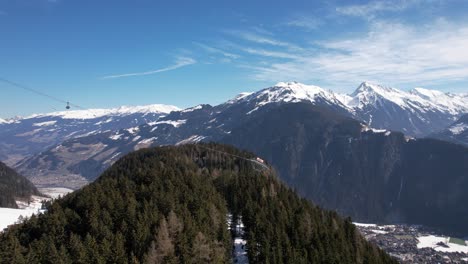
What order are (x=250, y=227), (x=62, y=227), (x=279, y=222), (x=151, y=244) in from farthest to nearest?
(x=279, y=222) < (x=250, y=227) < (x=62, y=227) < (x=151, y=244)

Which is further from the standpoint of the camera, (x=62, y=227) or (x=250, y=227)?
(x=250, y=227)

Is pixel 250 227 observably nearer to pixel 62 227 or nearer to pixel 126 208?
pixel 126 208

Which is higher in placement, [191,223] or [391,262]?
[191,223]

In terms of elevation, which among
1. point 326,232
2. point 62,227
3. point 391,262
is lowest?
point 391,262

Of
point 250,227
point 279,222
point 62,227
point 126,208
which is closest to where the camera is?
point 62,227

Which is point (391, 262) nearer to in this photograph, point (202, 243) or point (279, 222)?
point (279, 222)

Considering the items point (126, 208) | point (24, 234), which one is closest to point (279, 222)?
point (126, 208)
